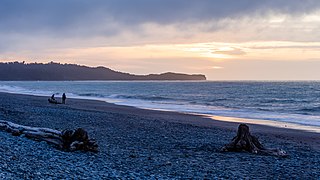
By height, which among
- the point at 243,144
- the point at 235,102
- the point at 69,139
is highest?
the point at 69,139

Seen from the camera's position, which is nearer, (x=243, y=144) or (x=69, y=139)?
(x=69, y=139)

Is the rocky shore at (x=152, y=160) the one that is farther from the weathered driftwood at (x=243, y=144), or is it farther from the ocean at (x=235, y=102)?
the ocean at (x=235, y=102)

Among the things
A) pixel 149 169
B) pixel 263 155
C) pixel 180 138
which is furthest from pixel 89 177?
pixel 180 138

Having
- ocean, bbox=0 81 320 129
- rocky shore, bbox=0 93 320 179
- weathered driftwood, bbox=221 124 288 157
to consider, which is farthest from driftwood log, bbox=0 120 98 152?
ocean, bbox=0 81 320 129

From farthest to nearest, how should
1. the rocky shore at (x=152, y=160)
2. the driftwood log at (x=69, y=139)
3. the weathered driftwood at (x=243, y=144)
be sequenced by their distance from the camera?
the weathered driftwood at (x=243, y=144), the driftwood log at (x=69, y=139), the rocky shore at (x=152, y=160)

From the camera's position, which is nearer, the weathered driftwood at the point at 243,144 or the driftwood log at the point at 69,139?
the driftwood log at the point at 69,139

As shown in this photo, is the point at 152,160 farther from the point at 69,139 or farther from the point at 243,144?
the point at 243,144

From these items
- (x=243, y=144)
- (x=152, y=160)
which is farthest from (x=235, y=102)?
(x=152, y=160)

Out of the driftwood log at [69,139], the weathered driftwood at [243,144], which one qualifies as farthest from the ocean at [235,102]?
the driftwood log at [69,139]

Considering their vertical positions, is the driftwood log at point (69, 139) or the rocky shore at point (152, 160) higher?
the driftwood log at point (69, 139)

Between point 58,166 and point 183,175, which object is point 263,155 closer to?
point 183,175

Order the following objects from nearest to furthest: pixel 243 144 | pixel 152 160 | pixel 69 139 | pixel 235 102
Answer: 1. pixel 152 160
2. pixel 69 139
3. pixel 243 144
4. pixel 235 102

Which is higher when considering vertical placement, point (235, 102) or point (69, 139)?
point (69, 139)

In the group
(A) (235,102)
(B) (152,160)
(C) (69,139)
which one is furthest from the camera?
(A) (235,102)
